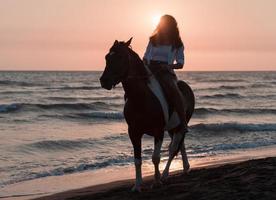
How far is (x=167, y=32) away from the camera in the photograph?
305 inches

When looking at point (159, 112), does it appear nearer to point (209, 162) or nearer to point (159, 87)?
point (159, 87)

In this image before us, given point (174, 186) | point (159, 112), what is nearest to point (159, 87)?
point (159, 112)

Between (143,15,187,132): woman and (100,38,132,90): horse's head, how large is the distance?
0.83 meters

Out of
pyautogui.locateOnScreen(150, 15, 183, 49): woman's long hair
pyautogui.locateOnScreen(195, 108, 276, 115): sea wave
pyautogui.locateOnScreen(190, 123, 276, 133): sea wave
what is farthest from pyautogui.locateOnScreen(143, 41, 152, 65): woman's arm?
pyautogui.locateOnScreen(195, 108, 276, 115): sea wave

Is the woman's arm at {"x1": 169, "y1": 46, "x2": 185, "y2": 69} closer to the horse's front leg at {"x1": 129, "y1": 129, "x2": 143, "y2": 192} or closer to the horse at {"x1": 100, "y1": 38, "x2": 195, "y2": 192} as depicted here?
the horse at {"x1": 100, "y1": 38, "x2": 195, "y2": 192}

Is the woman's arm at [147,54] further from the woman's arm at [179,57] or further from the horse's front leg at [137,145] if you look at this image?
the horse's front leg at [137,145]

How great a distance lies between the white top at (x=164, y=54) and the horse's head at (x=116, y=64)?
92 centimetres

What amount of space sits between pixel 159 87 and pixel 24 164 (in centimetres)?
614

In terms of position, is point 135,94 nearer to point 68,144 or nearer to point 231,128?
point 68,144

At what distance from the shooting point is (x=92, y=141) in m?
16.8

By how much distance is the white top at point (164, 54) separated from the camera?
777cm

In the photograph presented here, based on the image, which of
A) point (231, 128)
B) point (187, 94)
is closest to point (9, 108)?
point (231, 128)

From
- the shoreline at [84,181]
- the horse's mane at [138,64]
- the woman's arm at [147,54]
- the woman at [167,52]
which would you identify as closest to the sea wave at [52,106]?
the shoreline at [84,181]

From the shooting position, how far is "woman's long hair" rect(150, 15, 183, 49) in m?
7.74
